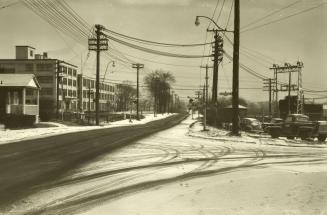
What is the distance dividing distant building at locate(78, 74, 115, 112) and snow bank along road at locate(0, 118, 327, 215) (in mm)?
102091

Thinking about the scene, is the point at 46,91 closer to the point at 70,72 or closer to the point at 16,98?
the point at 70,72

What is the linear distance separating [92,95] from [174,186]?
135m

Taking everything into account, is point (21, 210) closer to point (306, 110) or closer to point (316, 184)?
point (316, 184)

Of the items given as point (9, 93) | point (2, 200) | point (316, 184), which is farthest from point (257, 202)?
point (9, 93)

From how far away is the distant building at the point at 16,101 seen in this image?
1604 inches

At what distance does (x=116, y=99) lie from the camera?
183 metres

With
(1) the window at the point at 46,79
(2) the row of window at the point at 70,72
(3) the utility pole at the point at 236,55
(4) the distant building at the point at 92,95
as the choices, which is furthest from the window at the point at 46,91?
(3) the utility pole at the point at 236,55

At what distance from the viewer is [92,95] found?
144 meters

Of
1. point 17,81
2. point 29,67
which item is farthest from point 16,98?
point 29,67

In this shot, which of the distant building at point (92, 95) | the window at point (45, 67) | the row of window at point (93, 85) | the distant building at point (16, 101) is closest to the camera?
the distant building at point (16, 101)

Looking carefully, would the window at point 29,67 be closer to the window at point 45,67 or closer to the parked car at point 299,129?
the window at point 45,67

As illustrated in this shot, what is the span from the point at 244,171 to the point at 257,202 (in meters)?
4.73

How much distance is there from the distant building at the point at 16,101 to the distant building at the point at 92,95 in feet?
215

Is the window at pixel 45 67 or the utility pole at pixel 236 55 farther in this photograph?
the window at pixel 45 67
